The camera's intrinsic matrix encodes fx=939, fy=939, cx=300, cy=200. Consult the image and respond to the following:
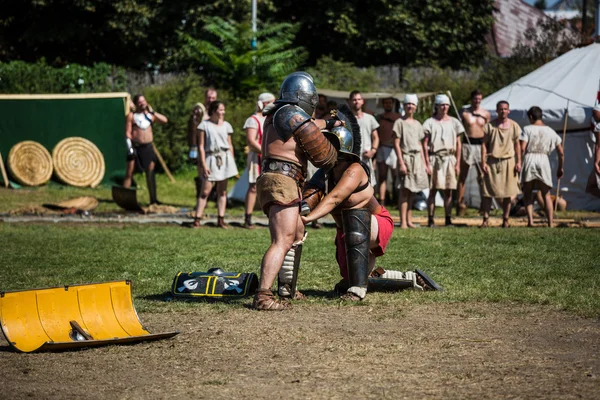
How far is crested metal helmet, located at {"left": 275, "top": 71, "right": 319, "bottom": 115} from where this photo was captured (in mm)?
7605

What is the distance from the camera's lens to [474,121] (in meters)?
16.0

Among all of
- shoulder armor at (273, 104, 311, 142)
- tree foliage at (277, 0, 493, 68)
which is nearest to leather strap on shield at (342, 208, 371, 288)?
shoulder armor at (273, 104, 311, 142)

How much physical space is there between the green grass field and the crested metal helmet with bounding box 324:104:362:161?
1281mm

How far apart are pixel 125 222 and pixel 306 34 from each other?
61.4 feet

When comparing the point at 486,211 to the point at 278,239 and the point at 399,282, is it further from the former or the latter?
the point at 278,239

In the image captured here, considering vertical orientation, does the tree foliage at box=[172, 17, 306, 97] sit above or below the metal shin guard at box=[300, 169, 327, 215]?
above

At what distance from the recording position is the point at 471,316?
7434mm

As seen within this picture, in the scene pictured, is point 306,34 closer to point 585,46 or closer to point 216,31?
point 216,31

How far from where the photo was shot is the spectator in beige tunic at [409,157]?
573 inches

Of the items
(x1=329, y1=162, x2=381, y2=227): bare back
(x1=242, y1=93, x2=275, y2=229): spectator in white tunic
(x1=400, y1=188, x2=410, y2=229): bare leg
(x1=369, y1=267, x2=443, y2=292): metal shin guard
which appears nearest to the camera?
(x1=329, y1=162, x2=381, y2=227): bare back

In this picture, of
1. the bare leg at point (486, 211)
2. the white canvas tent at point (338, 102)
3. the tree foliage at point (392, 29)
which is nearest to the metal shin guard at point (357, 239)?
the bare leg at point (486, 211)

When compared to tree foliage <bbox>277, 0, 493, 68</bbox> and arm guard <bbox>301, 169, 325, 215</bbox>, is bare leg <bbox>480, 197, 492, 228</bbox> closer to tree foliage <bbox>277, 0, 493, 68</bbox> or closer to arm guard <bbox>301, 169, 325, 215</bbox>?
arm guard <bbox>301, 169, 325, 215</bbox>

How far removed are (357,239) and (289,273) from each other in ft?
2.13

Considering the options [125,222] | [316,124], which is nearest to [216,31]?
[125,222]
